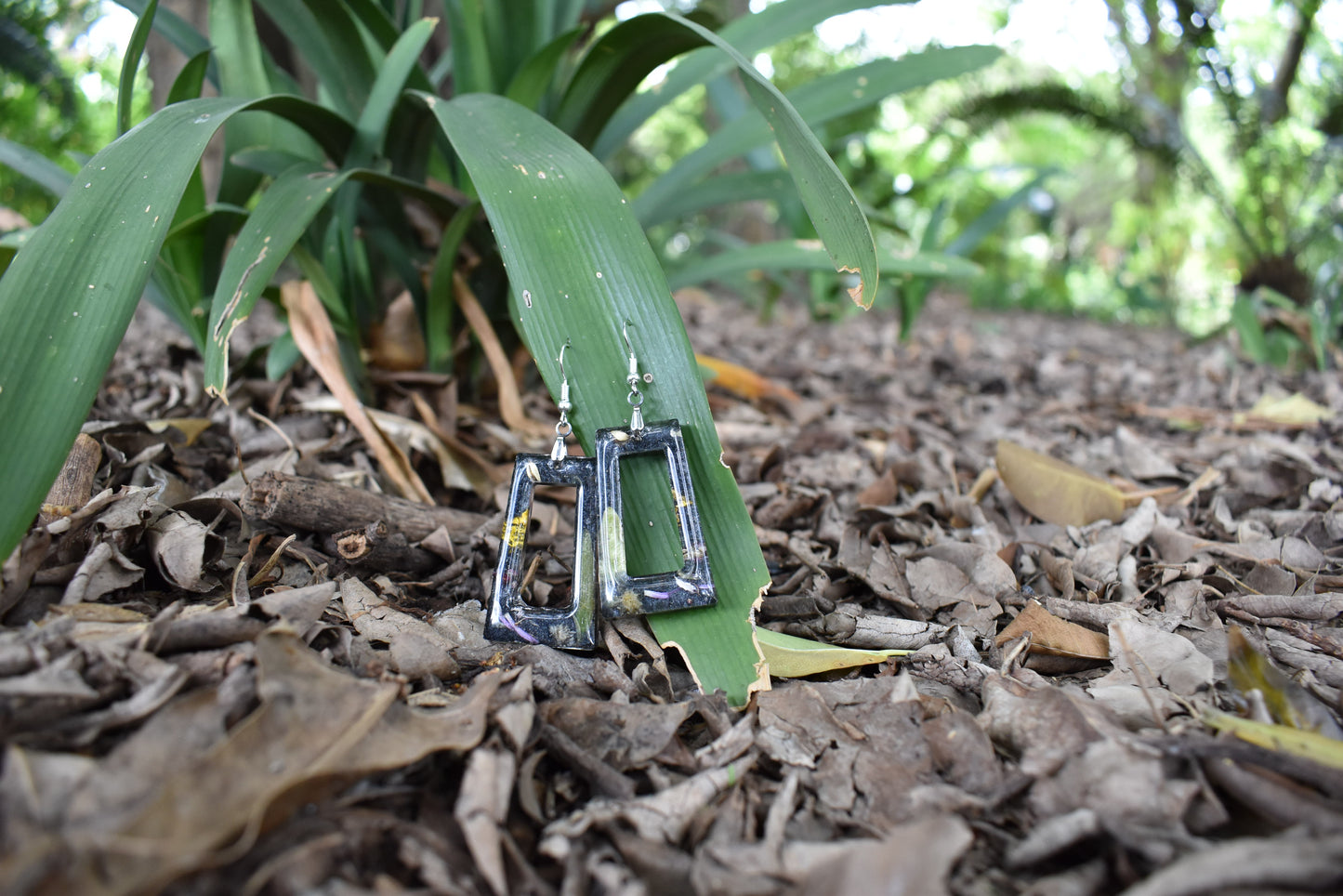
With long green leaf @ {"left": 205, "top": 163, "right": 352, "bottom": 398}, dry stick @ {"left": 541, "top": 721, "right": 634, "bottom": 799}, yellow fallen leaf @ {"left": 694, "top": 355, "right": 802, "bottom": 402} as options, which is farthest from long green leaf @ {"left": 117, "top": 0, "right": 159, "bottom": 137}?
yellow fallen leaf @ {"left": 694, "top": 355, "right": 802, "bottom": 402}

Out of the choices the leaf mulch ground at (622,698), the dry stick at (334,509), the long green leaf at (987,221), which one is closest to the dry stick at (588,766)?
the leaf mulch ground at (622,698)

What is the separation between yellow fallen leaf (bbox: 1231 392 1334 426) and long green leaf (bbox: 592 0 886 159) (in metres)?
1.07

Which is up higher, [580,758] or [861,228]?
[861,228]

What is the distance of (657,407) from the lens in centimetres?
78

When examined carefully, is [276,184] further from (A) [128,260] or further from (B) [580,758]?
(B) [580,758]

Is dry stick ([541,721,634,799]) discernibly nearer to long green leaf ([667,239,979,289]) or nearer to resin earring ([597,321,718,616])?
resin earring ([597,321,718,616])

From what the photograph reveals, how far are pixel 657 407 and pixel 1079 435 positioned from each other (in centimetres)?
109

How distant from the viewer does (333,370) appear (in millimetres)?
1056

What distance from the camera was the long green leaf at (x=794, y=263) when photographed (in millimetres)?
1354

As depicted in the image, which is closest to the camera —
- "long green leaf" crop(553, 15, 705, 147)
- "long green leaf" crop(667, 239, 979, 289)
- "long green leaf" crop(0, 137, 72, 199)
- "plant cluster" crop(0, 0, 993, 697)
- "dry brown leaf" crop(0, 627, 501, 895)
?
"dry brown leaf" crop(0, 627, 501, 895)

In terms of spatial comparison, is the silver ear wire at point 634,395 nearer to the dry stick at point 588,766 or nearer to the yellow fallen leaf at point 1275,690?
the dry stick at point 588,766

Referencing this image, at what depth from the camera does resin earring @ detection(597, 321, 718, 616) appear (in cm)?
72

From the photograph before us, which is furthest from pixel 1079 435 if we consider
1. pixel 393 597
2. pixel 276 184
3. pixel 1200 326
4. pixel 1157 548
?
pixel 1200 326

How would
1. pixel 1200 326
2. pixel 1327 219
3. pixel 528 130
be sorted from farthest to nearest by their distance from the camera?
pixel 1200 326 < pixel 1327 219 < pixel 528 130
